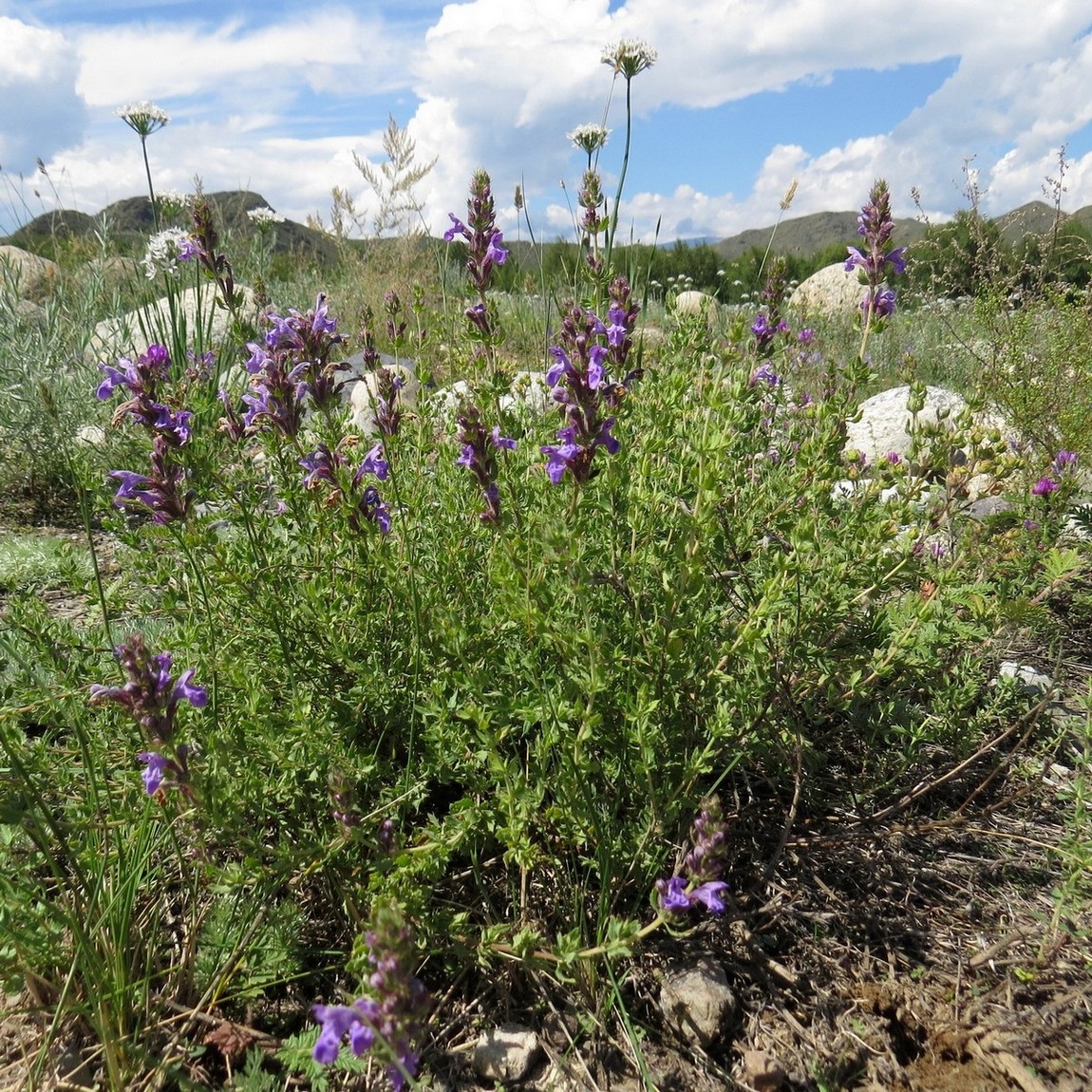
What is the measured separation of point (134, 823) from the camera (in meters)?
2.17

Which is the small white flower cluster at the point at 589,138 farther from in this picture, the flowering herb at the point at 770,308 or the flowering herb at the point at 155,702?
the flowering herb at the point at 155,702

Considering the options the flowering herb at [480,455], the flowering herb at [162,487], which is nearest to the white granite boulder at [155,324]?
the flowering herb at [162,487]

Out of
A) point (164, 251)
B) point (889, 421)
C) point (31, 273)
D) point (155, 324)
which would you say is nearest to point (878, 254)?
point (889, 421)

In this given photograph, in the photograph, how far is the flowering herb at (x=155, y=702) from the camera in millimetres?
1727

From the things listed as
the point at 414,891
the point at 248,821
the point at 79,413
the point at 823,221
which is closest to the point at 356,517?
the point at 248,821

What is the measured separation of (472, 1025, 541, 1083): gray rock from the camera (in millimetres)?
1937

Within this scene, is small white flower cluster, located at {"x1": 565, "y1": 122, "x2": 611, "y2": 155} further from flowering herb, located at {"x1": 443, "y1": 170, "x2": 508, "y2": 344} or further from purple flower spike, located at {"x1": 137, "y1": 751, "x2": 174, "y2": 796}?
purple flower spike, located at {"x1": 137, "y1": 751, "x2": 174, "y2": 796}

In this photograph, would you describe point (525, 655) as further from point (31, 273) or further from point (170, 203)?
point (31, 273)

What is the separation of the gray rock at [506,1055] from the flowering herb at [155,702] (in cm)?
100

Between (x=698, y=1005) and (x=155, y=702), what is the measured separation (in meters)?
1.56

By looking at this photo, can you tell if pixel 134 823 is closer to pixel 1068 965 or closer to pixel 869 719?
pixel 869 719

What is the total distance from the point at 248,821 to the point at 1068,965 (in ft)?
7.76

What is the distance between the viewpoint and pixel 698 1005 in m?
2.01

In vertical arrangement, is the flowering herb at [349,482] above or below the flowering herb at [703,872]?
above
